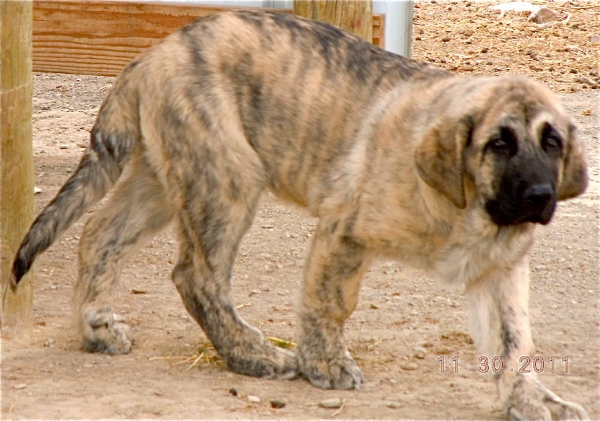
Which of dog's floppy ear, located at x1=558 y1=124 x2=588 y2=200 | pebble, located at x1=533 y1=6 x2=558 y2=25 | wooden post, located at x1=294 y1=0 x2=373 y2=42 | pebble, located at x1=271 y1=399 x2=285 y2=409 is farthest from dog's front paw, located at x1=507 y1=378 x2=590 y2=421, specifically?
pebble, located at x1=533 y1=6 x2=558 y2=25

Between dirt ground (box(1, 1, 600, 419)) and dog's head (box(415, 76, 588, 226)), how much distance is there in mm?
950

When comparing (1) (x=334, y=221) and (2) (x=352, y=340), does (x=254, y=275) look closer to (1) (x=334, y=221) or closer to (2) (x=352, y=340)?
(2) (x=352, y=340)

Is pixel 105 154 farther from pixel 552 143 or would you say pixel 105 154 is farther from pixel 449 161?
pixel 552 143

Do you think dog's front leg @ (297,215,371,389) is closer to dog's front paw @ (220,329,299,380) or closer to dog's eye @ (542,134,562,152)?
dog's front paw @ (220,329,299,380)

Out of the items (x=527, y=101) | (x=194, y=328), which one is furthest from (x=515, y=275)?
(x=194, y=328)

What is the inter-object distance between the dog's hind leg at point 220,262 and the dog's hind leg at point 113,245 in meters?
0.38

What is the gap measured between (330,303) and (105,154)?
51.5 inches

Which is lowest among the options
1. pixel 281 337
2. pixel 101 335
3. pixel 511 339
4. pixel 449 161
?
pixel 281 337

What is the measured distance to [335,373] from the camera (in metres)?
4.61

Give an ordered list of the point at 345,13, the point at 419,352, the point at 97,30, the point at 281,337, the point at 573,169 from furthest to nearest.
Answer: the point at 97,30 < the point at 345,13 < the point at 281,337 < the point at 419,352 < the point at 573,169

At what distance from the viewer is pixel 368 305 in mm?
5746

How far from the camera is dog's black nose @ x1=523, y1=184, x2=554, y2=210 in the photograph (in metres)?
3.94

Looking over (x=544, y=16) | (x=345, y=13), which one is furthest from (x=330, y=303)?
(x=544, y=16)

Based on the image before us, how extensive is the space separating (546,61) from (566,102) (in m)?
1.91
